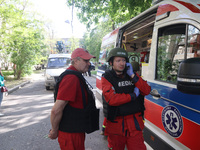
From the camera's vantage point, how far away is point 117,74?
2023 millimetres

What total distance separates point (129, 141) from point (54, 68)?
784 centimetres

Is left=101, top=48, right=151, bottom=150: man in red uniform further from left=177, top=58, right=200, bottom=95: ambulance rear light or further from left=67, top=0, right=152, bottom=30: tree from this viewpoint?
left=67, top=0, right=152, bottom=30: tree

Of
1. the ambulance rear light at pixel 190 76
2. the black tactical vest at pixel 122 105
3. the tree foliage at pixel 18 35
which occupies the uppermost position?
the tree foliage at pixel 18 35

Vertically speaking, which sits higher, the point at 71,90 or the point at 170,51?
the point at 170,51

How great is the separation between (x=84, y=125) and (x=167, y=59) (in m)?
1.45

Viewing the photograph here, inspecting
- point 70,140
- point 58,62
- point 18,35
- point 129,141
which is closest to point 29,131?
point 70,140

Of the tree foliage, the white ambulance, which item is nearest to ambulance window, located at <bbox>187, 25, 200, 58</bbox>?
the white ambulance

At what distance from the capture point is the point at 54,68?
9.01 meters

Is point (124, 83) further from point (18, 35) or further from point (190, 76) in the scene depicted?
point (18, 35)

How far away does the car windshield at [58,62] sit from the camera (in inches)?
364

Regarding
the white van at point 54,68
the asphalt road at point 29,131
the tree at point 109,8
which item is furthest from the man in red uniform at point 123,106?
the white van at point 54,68

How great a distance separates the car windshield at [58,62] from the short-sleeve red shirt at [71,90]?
7.90 metres

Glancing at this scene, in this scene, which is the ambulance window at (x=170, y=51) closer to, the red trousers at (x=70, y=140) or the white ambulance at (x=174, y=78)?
the white ambulance at (x=174, y=78)

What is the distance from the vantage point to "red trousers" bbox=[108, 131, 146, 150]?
1825 mm
